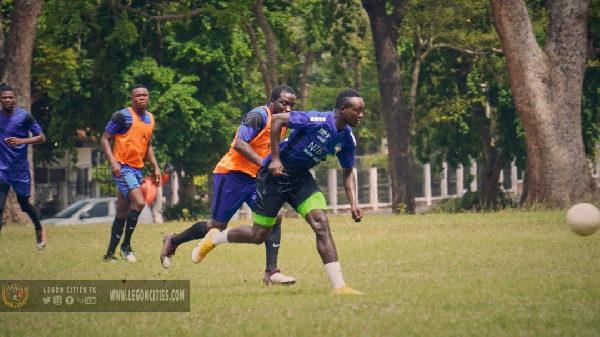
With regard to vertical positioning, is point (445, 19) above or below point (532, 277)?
above

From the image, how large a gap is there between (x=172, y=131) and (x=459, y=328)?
29644 mm

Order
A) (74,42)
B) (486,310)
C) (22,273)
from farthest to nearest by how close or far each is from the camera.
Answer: (74,42)
(22,273)
(486,310)

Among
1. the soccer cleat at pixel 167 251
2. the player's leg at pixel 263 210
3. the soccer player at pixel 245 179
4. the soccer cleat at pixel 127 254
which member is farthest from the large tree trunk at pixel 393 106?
the player's leg at pixel 263 210

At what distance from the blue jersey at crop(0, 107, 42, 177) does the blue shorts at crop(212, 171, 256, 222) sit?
3.48m

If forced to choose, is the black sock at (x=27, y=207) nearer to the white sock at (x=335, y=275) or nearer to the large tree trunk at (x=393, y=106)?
the white sock at (x=335, y=275)

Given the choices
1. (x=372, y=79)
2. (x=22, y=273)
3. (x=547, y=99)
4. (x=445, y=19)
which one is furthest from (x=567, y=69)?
(x=372, y=79)

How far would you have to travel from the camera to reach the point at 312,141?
29.1ft

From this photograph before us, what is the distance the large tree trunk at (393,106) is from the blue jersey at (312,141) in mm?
21671

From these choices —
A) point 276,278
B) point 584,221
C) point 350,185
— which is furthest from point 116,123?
point 584,221

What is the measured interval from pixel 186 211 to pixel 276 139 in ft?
102

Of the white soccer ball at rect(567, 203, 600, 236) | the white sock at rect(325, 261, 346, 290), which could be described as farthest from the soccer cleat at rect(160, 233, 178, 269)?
the white soccer ball at rect(567, 203, 600, 236)

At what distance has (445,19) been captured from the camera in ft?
99.8

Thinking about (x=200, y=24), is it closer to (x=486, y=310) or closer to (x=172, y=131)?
(x=172, y=131)

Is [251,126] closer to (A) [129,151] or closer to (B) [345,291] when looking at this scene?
(B) [345,291]
